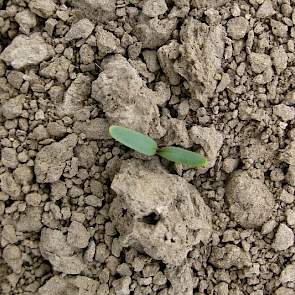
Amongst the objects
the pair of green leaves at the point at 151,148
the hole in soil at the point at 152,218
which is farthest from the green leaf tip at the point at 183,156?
the hole in soil at the point at 152,218

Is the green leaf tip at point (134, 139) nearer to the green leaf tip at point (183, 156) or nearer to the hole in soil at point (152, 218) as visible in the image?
the green leaf tip at point (183, 156)

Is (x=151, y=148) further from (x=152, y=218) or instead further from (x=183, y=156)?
(x=152, y=218)

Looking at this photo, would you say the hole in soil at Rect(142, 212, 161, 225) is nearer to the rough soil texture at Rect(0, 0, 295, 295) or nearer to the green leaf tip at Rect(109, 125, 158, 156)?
the rough soil texture at Rect(0, 0, 295, 295)

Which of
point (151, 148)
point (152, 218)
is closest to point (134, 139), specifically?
point (151, 148)

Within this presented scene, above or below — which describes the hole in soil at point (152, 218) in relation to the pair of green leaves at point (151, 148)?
below

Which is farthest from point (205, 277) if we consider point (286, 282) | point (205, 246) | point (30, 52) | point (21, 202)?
point (30, 52)

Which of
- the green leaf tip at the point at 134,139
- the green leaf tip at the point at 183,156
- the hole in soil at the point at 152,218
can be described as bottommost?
the hole in soil at the point at 152,218

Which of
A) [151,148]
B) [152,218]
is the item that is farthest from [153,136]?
[152,218]

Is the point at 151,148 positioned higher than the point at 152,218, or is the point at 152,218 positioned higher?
the point at 151,148
